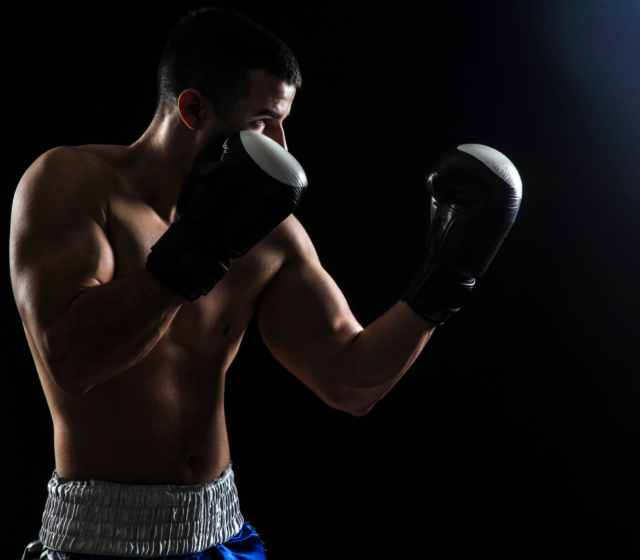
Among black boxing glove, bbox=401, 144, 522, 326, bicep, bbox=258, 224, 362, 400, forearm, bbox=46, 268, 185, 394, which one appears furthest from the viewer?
bicep, bbox=258, 224, 362, 400

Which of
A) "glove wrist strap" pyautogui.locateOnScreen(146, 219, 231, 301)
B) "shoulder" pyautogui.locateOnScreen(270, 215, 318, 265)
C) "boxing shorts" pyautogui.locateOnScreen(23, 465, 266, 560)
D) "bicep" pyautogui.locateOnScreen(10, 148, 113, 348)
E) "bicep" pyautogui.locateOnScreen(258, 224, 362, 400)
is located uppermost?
"glove wrist strap" pyautogui.locateOnScreen(146, 219, 231, 301)

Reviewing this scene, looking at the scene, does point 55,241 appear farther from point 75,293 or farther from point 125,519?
point 125,519

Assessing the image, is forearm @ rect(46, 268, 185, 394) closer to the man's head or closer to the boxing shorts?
the boxing shorts

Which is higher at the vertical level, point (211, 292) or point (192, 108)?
point (192, 108)

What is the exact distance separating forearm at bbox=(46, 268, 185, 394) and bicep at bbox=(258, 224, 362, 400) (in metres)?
0.48

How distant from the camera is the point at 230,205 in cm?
99

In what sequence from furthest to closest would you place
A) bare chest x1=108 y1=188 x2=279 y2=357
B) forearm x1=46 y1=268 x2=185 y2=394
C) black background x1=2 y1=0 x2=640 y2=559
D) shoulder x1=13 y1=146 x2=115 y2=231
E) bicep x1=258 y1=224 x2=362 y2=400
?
black background x1=2 y1=0 x2=640 y2=559 → bicep x1=258 y1=224 x2=362 y2=400 → bare chest x1=108 y1=188 x2=279 y2=357 → shoulder x1=13 y1=146 x2=115 y2=231 → forearm x1=46 y1=268 x2=185 y2=394

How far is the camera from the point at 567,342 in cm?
215

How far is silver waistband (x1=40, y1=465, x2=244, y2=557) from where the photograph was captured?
1.08 metres

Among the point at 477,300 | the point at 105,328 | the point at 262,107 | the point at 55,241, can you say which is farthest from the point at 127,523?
the point at 477,300

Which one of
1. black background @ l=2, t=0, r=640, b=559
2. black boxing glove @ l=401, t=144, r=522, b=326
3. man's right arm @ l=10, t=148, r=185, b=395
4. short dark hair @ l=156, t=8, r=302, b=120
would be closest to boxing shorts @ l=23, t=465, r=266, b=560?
man's right arm @ l=10, t=148, r=185, b=395

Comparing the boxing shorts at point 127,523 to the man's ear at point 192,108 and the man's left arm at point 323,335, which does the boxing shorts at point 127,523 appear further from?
the man's ear at point 192,108

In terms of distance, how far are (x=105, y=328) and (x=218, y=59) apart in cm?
58

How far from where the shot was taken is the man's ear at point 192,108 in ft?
3.93
